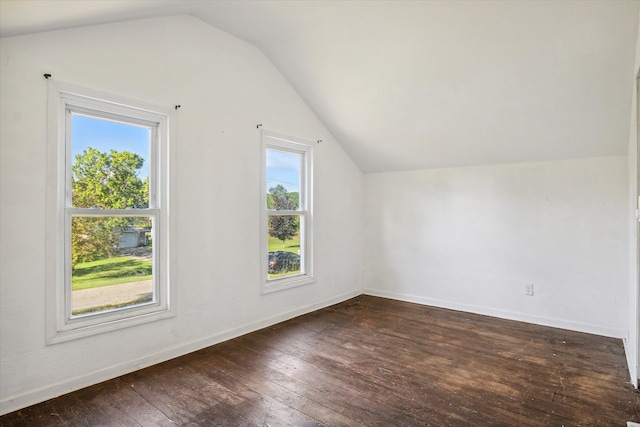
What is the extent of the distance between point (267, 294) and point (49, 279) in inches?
74.4

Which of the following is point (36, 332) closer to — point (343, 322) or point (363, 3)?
point (343, 322)

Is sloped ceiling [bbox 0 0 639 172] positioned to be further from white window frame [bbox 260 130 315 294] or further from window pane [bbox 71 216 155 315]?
window pane [bbox 71 216 155 315]

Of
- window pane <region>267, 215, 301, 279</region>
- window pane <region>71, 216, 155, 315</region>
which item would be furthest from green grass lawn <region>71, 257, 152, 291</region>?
window pane <region>267, 215, 301, 279</region>

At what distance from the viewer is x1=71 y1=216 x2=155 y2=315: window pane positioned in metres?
2.46

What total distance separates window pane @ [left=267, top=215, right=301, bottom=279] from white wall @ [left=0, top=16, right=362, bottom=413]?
249 mm

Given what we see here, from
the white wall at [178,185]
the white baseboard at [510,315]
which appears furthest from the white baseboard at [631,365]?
A: the white wall at [178,185]

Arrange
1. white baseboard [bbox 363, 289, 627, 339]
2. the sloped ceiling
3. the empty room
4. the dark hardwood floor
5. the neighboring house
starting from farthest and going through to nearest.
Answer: white baseboard [bbox 363, 289, 627, 339] → the neighboring house → the sloped ceiling → the empty room → the dark hardwood floor

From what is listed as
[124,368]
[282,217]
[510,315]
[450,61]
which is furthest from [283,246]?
[510,315]

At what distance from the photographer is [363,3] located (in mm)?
2639

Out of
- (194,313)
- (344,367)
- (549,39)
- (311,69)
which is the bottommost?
(344,367)

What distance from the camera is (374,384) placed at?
2.44 m

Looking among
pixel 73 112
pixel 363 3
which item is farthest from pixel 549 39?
pixel 73 112

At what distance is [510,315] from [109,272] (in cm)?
395

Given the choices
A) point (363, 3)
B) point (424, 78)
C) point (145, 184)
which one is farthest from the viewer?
point (424, 78)
